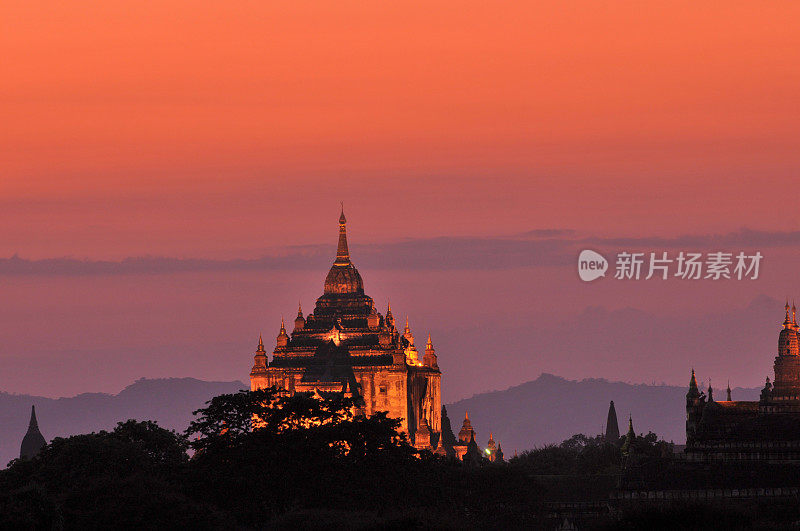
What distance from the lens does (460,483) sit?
200 meters

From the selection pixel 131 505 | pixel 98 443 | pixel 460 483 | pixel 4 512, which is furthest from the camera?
pixel 460 483

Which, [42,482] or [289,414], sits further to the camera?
[289,414]

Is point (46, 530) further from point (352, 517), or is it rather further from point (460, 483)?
point (460, 483)

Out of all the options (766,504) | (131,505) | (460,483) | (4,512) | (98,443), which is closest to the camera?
(4,512)

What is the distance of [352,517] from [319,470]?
68.3 feet

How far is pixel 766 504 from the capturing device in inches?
6826

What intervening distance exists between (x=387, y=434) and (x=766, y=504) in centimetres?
3149

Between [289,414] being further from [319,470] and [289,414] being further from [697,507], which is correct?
[697,507]

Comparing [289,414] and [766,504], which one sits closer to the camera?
[766,504]

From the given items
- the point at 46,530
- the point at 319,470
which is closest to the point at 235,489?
the point at 319,470

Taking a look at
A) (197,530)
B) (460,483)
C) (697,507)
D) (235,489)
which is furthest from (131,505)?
(460,483)

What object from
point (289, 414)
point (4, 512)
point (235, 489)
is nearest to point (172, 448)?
point (289, 414)

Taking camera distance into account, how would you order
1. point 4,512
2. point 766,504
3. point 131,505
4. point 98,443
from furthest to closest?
point 98,443 → point 766,504 → point 131,505 → point 4,512

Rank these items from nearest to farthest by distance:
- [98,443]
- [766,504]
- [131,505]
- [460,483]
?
[131,505] < [766,504] < [98,443] < [460,483]
